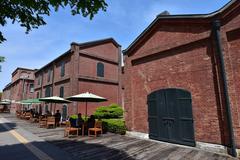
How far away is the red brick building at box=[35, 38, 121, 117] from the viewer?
734 inches

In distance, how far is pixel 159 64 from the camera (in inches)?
377

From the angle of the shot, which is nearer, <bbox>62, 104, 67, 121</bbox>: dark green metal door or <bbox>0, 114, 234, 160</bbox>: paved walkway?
<bbox>0, 114, 234, 160</bbox>: paved walkway

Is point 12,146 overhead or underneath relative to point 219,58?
underneath

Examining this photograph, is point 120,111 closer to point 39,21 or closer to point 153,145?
point 153,145

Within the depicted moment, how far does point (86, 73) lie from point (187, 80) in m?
13.5

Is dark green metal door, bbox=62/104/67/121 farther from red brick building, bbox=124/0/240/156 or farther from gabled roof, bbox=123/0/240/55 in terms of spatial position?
gabled roof, bbox=123/0/240/55

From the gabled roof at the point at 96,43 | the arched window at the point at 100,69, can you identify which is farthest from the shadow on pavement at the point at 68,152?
the gabled roof at the point at 96,43

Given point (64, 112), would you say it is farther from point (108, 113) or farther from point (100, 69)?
point (100, 69)

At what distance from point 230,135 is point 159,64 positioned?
15.8ft

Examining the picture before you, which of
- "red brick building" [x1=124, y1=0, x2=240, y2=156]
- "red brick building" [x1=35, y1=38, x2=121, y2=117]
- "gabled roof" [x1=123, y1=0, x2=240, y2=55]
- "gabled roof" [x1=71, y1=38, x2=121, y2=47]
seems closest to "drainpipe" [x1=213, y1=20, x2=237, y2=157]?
"red brick building" [x1=124, y1=0, x2=240, y2=156]

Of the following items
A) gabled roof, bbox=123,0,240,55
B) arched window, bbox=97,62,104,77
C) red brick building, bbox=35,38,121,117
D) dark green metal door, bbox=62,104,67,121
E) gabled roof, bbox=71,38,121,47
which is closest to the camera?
gabled roof, bbox=123,0,240,55

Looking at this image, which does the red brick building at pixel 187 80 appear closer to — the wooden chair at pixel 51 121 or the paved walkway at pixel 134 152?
the paved walkway at pixel 134 152

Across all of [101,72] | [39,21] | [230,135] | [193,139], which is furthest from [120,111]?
[39,21]

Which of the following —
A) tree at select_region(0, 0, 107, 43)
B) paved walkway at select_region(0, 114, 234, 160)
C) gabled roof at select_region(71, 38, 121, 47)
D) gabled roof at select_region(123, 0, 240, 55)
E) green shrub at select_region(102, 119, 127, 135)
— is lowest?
paved walkway at select_region(0, 114, 234, 160)
